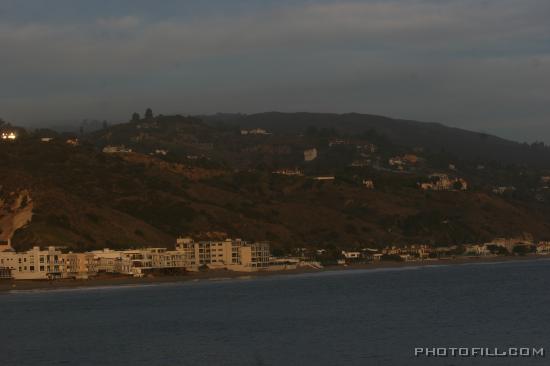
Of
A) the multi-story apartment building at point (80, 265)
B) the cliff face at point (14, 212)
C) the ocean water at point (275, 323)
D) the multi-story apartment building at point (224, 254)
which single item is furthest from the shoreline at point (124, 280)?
the cliff face at point (14, 212)

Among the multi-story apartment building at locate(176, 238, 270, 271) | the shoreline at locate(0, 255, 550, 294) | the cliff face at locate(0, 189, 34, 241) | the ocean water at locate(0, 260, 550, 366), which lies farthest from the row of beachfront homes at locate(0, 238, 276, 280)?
the cliff face at locate(0, 189, 34, 241)

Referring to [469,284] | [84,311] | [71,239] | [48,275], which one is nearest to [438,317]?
[84,311]

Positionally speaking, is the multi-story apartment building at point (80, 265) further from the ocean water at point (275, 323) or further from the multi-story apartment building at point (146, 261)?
the ocean water at point (275, 323)

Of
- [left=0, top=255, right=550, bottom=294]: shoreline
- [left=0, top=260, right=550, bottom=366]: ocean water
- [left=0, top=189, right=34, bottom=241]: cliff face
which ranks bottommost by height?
[left=0, top=255, right=550, bottom=294]: shoreline

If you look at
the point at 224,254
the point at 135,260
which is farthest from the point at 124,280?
the point at 224,254

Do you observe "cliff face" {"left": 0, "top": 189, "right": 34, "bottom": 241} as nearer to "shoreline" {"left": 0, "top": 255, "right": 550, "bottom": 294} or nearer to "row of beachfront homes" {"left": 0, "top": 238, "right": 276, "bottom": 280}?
"row of beachfront homes" {"left": 0, "top": 238, "right": 276, "bottom": 280}

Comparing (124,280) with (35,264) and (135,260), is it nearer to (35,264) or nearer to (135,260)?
(135,260)
